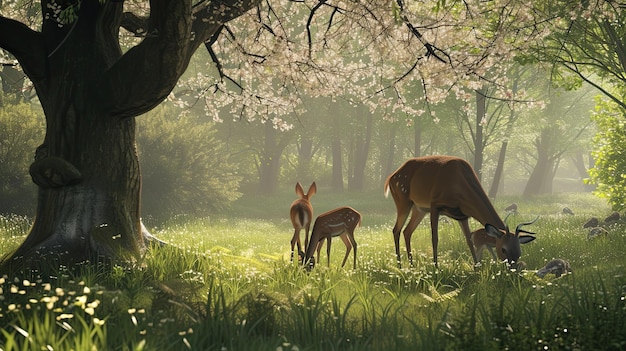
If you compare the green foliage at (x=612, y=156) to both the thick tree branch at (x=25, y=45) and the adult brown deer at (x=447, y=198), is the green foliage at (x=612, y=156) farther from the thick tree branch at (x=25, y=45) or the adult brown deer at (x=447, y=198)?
the thick tree branch at (x=25, y=45)

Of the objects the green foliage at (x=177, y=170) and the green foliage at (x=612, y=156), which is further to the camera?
the green foliage at (x=177, y=170)

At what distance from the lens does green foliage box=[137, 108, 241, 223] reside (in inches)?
915

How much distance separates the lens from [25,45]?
816 centimetres

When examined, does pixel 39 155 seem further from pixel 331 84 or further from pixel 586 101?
pixel 586 101

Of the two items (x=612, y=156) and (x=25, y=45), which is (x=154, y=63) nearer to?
(x=25, y=45)

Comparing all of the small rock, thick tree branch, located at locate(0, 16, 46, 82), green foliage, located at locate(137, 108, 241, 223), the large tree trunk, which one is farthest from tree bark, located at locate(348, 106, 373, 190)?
thick tree branch, located at locate(0, 16, 46, 82)

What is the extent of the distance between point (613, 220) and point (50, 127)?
1743cm

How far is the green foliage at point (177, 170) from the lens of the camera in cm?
2325

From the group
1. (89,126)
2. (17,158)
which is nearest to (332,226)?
(89,126)

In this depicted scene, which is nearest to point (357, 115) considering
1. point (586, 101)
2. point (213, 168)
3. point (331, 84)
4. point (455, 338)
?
point (213, 168)

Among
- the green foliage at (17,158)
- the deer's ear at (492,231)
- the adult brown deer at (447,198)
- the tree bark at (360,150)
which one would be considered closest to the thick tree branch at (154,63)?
the adult brown deer at (447,198)

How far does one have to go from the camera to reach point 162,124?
24.0 m

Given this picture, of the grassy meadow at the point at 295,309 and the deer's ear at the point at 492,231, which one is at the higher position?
the deer's ear at the point at 492,231

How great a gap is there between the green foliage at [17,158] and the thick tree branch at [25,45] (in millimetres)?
12503
